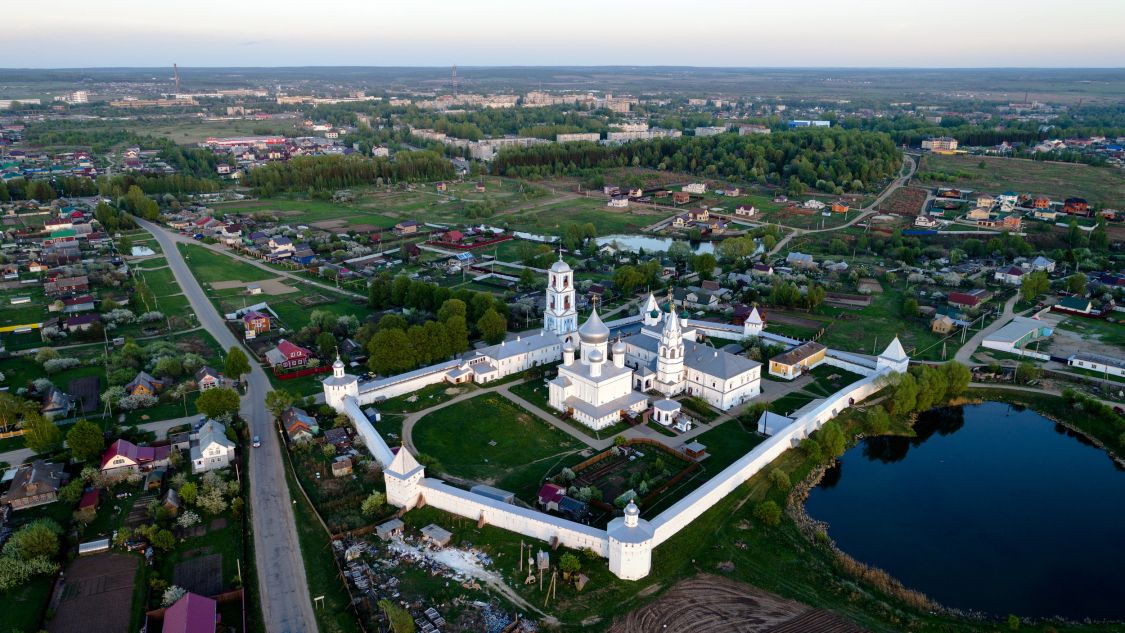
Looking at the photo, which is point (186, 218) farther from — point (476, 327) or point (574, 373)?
point (574, 373)

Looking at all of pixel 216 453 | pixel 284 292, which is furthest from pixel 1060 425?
pixel 284 292

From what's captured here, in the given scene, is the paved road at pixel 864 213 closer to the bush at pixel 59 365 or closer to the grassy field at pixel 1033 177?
the grassy field at pixel 1033 177

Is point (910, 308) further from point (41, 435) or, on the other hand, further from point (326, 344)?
point (41, 435)

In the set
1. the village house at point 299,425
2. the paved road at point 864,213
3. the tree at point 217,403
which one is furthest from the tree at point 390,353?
the paved road at point 864,213

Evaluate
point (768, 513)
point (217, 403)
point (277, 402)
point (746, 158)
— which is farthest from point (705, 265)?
point (746, 158)

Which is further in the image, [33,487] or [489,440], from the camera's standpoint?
[489,440]

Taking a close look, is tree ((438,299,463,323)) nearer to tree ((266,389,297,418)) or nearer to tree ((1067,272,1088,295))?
tree ((266,389,297,418))
